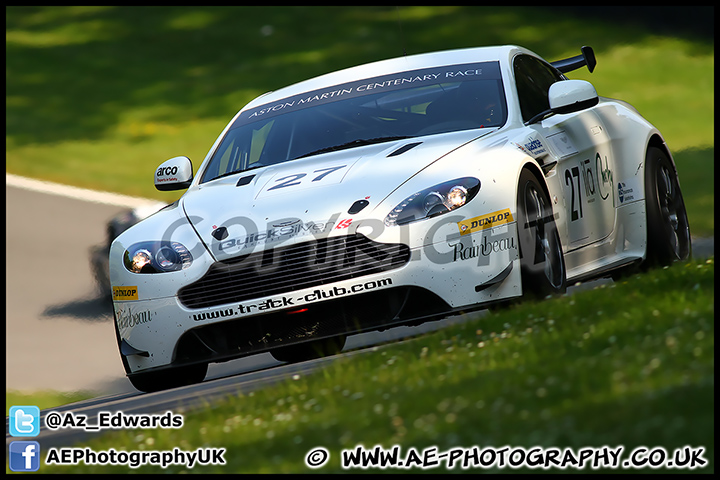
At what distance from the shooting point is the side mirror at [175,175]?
7.47m

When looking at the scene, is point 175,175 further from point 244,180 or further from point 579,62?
point 579,62

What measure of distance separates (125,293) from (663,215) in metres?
3.44

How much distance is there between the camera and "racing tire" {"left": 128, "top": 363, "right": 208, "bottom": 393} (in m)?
6.35

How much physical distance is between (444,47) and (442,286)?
57.6 ft

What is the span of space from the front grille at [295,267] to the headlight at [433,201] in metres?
0.16

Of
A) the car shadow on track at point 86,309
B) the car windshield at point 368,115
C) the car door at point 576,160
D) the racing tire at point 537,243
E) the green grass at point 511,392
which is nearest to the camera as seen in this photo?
the green grass at point 511,392

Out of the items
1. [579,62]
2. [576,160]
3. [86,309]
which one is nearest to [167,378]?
[576,160]

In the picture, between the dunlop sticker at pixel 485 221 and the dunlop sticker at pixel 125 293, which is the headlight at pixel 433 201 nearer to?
the dunlop sticker at pixel 485 221

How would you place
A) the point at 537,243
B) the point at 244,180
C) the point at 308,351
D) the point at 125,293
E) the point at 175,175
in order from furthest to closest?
1. the point at 308,351
2. the point at 175,175
3. the point at 244,180
4. the point at 125,293
5. the point at 537,243

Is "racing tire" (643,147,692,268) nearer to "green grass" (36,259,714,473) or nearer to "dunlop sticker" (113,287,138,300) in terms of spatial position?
"green grass" (36,259,714,473)

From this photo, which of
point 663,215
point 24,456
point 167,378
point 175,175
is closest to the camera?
point 24,456

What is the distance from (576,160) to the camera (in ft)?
22.1

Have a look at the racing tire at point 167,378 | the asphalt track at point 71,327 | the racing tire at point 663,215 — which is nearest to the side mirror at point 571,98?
the racing tire at point 663,215

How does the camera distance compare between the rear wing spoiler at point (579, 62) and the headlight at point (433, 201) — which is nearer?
the headlight at point (433, 201)
